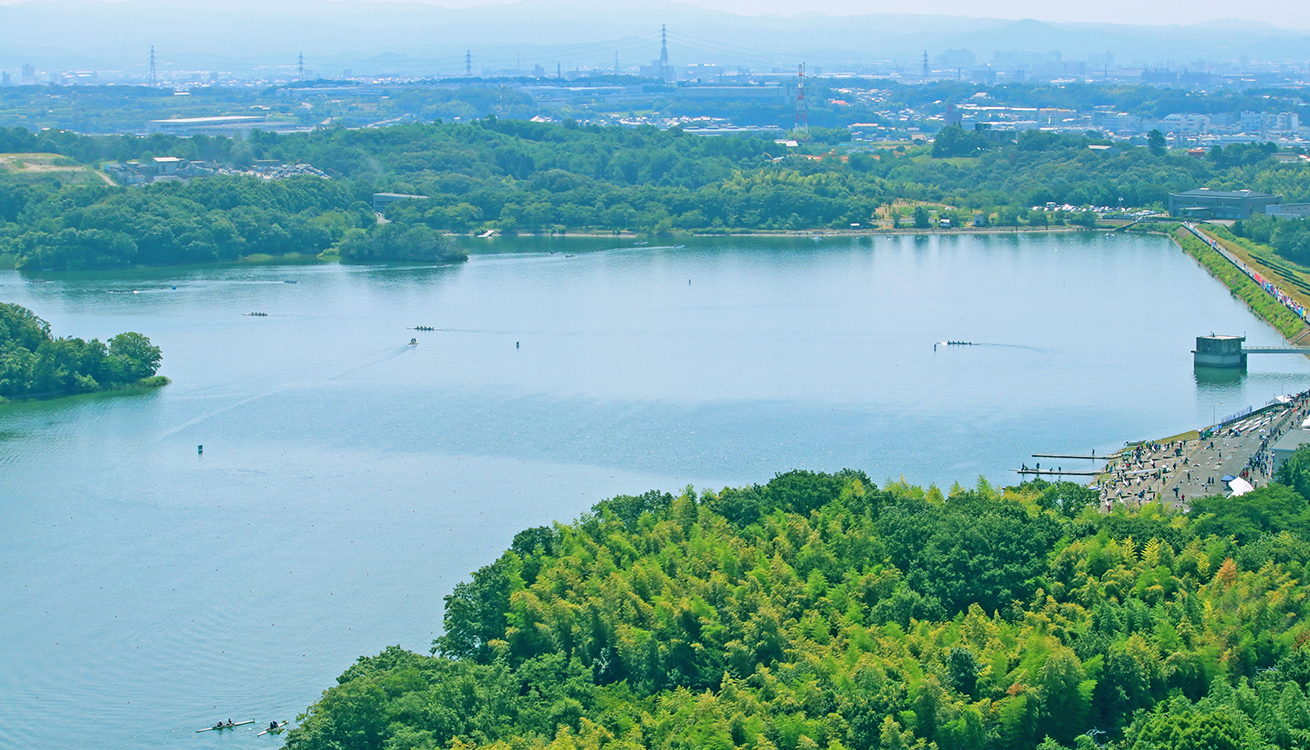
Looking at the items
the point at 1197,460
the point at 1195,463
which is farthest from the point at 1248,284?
the point at 1195,463

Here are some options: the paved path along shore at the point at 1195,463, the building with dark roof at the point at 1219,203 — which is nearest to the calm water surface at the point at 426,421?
the paved path along shore at the point at 1195,463

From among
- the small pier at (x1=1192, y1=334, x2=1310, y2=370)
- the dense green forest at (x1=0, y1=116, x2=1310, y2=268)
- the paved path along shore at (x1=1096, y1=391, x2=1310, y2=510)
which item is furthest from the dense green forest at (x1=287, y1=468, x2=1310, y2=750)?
the dense green forest at (x1=0, y1=116, x2=1310, y2=268)

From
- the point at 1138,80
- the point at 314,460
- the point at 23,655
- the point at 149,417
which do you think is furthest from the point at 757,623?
the point at 1138,80

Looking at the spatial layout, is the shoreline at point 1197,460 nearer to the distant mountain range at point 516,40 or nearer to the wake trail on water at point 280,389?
the wake trail on water at point 280,389

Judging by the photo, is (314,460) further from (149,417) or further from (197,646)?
(197,646)

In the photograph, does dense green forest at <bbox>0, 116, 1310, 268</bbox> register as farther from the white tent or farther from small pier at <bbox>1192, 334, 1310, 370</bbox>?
the white tent

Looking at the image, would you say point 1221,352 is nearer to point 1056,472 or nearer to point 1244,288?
point 1056,472
